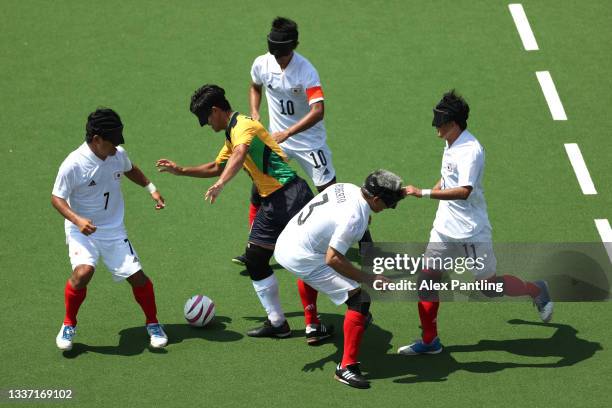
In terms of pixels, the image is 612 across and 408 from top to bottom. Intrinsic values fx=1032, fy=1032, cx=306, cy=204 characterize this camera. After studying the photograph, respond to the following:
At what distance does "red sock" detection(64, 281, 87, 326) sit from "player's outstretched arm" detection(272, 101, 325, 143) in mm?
2652

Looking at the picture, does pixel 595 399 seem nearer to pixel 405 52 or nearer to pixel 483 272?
pixel 483 272

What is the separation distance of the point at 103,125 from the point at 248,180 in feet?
12.1

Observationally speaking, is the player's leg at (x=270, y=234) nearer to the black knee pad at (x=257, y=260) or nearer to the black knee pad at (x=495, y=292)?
the black knee pad at (x=257, y=260)

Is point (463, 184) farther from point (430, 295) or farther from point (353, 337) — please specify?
point (353, 337)

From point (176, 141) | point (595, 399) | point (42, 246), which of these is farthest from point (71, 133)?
point (595, 399)

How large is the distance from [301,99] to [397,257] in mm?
2102

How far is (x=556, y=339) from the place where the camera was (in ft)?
33.8

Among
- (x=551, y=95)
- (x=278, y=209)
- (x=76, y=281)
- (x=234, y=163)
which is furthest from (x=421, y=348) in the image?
(x=551, y=95)

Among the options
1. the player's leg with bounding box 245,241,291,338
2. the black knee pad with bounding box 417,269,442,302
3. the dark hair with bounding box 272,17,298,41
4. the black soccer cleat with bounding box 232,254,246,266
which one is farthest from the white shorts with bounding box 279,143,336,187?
the black knee pad with bounding box 417,269,442,302

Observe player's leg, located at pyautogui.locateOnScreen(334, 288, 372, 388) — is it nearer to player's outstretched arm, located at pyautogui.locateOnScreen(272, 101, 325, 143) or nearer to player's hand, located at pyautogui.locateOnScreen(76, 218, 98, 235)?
player's outstretched arm, located at pyautogui.locateOnScreen(272, 101, 325, 143)

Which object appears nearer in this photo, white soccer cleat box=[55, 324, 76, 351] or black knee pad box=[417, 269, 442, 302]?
black knee pad box=[417, 269, 442, 302]

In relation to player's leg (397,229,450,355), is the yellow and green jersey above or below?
above

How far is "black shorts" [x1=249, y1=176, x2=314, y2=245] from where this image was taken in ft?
33.4

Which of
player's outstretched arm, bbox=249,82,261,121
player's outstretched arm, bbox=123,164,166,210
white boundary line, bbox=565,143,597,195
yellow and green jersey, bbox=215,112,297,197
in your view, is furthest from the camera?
white boundary line, bbox=565,143,597,195
